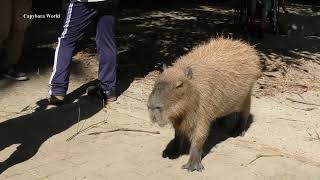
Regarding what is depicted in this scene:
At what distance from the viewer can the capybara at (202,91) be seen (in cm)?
410

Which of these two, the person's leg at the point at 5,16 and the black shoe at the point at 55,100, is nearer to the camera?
the person's leg at the point at 5,16

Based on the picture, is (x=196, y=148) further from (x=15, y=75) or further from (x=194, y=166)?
(x=15, y=75)

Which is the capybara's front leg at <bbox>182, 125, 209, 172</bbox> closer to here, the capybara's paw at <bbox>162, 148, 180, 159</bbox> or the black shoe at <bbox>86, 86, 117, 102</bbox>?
the capybara's paw at <bbox>162, 148, 180, 159</bbox>

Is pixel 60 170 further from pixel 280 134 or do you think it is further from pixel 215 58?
pixel 280 134

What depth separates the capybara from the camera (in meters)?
4.10

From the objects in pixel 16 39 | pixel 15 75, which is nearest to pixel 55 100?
pixel 15 75

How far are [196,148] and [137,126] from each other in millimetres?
996

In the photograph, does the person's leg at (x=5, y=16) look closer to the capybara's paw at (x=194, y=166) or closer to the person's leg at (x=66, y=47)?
the person's leg at (x=66, y=47)

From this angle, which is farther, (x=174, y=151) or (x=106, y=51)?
(x=106, y=51)

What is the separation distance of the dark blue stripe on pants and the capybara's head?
1.64 meters

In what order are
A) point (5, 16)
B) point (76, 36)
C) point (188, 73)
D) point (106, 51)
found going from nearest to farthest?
1. point (188, 73)
2. point (5, 16)
3. point (76, 36)
4. point (106, 51)

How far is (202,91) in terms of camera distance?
4359 mm

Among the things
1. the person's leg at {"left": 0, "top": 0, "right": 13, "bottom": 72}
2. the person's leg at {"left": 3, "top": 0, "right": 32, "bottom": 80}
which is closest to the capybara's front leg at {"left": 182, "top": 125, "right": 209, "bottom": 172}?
the person's leg at {"left": 0, "top": 0, "right": 13, "bottom": 72}

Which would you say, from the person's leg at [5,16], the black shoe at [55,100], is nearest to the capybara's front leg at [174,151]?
the black shoe at [55,100]
